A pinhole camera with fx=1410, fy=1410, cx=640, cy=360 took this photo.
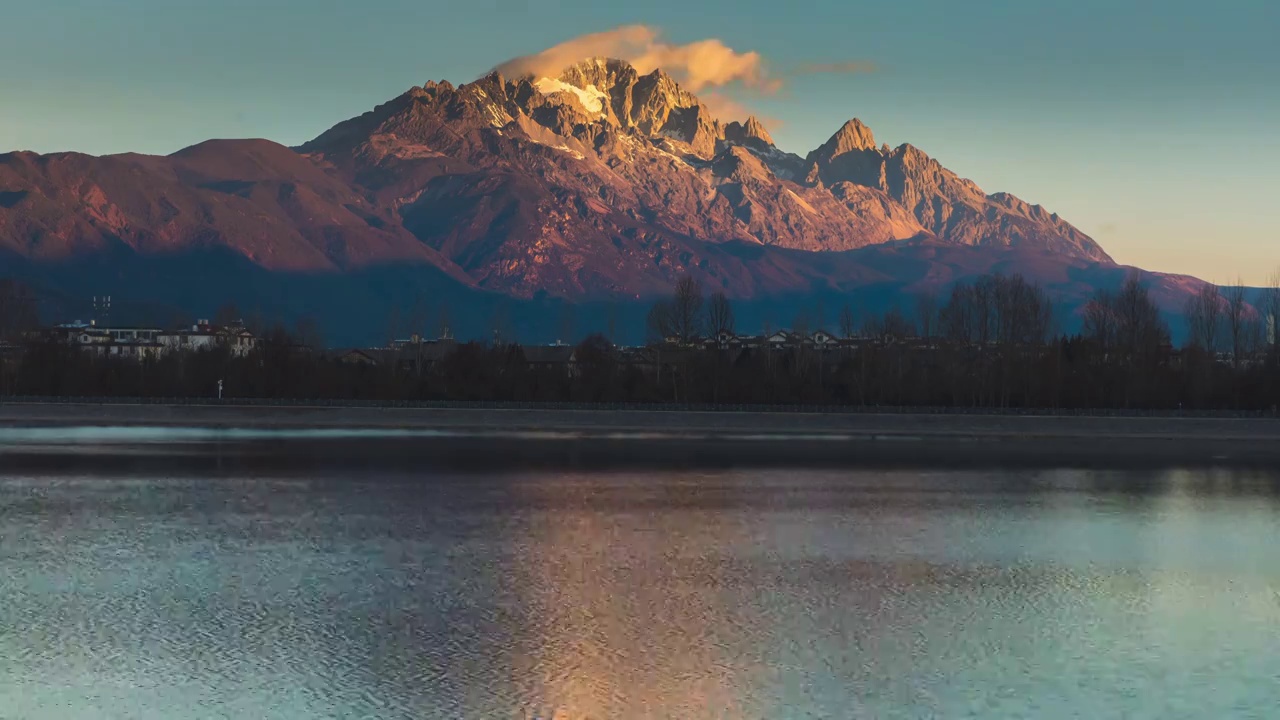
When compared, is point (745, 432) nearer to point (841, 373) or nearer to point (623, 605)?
point (841, 373)

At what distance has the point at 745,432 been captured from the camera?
8819cm

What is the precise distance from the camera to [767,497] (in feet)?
157

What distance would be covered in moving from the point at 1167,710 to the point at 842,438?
64.7m

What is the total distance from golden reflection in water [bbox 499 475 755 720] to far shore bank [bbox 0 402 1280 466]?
25410 millimetres

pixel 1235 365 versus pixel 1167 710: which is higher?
pixel 1235 365

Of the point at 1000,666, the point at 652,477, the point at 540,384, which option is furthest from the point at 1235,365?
the point at 1000,666

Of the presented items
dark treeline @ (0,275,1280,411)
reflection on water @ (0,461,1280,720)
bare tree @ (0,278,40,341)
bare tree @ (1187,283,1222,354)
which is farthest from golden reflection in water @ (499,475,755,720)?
bare tree @ (0,278,40,341)

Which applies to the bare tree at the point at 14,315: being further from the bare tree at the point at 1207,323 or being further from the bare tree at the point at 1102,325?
the bare tree at the point at 1207,323

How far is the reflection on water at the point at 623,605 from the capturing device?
68.0 feet

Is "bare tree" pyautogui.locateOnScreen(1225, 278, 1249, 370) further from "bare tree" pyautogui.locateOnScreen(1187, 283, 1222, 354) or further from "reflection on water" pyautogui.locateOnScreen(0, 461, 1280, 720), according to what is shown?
"reflection on water" pyautogui.locateOnScreen(0, 461, 1280, 720)

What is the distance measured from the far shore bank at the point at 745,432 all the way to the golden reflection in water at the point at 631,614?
25.4m

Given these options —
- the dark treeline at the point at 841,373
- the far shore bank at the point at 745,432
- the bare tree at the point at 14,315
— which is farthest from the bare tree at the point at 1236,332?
the bare tree at the point at 14,315

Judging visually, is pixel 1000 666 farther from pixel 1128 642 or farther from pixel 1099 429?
pixel 1099 429

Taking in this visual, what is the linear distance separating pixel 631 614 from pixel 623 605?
0.91m
